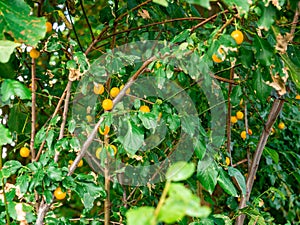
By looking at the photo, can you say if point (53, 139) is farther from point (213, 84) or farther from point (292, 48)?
point (292, 48)

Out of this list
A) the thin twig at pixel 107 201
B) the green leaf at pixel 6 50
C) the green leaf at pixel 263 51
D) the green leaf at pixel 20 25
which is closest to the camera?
the green leaf at pixel 6 50

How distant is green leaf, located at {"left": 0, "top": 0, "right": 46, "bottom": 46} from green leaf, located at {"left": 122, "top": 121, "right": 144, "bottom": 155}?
0.96 ft

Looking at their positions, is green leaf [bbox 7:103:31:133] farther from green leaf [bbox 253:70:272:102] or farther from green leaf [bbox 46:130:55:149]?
green leaf [bbox 253:70:272:102]

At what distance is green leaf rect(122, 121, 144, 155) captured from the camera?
1040mm

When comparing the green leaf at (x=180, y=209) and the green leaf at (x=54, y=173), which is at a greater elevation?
the green leaf at (x=180, y=209)

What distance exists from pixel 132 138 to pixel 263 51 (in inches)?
13.0

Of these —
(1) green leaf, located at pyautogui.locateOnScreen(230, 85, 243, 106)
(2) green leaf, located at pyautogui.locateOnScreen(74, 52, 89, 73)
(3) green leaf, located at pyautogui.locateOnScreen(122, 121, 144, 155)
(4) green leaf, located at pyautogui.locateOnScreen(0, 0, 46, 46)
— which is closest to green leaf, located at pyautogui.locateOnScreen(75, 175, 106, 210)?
(3) green leaf, located at pyautogui.locateOnScreen(122, 121, 144, 155)

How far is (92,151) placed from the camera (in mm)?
1275

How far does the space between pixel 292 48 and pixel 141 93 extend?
410mm

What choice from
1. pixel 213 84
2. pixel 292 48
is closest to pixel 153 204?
pixel 213 84

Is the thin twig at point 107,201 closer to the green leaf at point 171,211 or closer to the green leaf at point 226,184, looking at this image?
the green leaf at point 226,184

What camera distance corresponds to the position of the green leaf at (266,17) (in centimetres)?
87

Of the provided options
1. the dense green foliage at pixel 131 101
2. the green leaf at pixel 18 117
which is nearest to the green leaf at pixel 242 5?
the dense green foliage at pixel 131 101

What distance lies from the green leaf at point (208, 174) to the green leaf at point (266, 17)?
15.7 inches
